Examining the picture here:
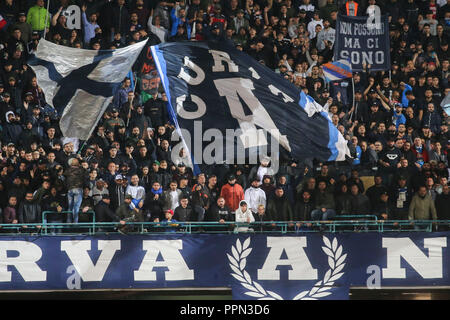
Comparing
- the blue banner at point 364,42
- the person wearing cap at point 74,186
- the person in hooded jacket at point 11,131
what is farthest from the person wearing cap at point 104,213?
the blue banner at point 364,42

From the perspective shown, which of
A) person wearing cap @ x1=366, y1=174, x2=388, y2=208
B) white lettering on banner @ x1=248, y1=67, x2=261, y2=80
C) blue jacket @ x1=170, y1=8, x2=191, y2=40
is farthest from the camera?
blue jacket @ x1=170, y1=8, x2=191, y2=40

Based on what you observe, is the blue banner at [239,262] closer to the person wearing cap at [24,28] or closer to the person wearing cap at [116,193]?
the person wearing cap at [116,193]

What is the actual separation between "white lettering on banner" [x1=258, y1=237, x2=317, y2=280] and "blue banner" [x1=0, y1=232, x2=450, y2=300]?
0.02 m

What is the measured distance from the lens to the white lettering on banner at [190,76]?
16.8 meters

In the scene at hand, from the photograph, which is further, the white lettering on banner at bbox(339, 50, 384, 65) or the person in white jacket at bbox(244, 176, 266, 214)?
the white lettering on banner at bbox(339, 50, 384, 65)

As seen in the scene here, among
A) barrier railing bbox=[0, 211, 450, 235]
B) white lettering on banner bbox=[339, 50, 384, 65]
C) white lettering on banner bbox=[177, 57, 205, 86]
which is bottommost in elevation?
barrier railing bbox=[0, 211, 450, 235]

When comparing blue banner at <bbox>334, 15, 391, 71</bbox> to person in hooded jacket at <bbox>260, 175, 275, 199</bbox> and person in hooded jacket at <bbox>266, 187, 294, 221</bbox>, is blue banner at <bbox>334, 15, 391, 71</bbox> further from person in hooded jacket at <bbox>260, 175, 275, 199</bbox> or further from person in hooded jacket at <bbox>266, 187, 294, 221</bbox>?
person in hooded jacket at <bbox>266, 187, 294, 221</bbox>

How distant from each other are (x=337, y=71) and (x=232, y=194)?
17.7 feet

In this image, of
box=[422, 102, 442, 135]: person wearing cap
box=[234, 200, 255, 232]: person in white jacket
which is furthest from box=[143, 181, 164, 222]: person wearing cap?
box=[422, 102, 442, 135]: person wearing cap

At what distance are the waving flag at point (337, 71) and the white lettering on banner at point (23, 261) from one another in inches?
331

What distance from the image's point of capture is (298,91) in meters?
16.9

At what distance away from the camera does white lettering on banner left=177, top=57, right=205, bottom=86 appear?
1677 cm

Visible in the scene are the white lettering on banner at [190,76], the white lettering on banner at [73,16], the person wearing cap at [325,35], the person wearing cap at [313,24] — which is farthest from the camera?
the person wearing cap at [313,24]
